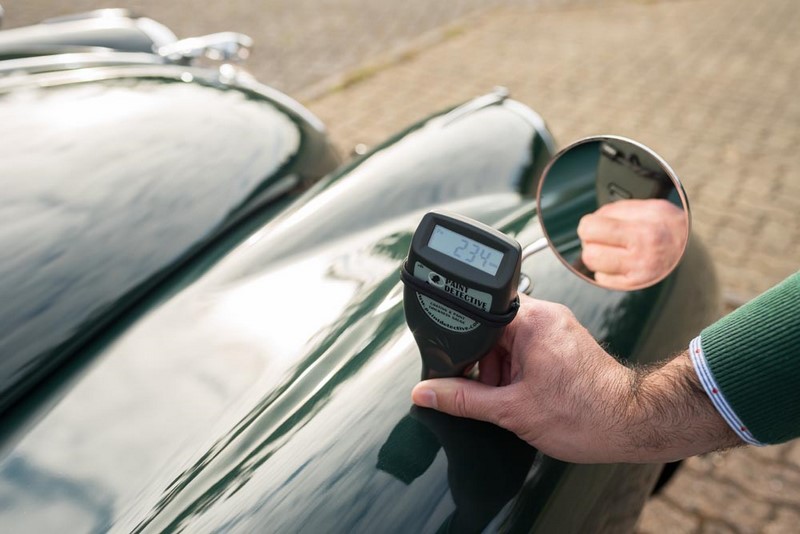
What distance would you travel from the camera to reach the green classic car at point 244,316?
126 centimetres

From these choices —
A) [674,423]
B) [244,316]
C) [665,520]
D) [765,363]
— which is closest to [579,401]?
[674,423]

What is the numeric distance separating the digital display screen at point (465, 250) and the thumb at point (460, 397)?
263 millimetres

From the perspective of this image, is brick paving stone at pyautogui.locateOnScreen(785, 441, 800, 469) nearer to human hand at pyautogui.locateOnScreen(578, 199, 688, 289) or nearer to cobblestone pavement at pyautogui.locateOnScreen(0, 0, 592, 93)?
human hand at pyautogui.locateOnScreen(578, 199, 688, 289)

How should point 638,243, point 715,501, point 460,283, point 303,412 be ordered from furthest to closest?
point 715,501
point 638,243
point 303,412
point 460,283

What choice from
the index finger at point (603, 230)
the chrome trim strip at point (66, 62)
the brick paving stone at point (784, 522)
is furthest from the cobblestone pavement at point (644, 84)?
the chrome trim strip at point (66, 62)

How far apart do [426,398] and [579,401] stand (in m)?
0.28

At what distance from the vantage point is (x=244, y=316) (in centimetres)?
172

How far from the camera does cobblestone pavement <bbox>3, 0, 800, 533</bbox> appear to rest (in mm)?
2912

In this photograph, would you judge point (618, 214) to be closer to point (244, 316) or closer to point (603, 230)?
point (603, 230)

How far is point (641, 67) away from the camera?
279 inches

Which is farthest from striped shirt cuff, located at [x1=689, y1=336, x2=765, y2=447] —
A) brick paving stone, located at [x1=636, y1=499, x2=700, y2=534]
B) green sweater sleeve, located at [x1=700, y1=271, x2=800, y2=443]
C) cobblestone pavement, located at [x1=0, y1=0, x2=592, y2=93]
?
cobblestone pavement, located at [x1=0, y1=0, x2=592, y2=93]

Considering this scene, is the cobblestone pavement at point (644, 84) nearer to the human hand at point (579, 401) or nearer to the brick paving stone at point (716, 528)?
the brick paving stone at point (716, 528)

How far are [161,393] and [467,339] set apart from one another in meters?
0.72

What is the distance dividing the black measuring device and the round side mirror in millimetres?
467
